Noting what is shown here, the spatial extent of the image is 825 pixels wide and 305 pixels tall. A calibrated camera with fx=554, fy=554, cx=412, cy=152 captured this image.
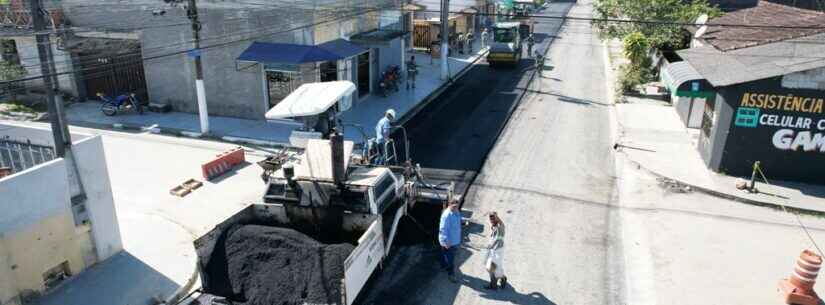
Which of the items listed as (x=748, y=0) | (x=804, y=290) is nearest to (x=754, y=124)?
(x=804, y=290)

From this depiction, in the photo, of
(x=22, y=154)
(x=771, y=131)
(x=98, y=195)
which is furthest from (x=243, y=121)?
(x=771, y=131)

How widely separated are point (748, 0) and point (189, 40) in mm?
32709

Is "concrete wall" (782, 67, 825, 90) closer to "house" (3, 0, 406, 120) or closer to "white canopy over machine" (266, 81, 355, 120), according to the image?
"white canopy over machine" (266, 81, 355, 120)

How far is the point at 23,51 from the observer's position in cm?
2516

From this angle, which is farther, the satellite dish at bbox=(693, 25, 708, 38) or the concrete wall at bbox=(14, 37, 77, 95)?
the concrete wall at bbox=(14, 37, 77, 95)

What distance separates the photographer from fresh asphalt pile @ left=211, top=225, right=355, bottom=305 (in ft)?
27.2

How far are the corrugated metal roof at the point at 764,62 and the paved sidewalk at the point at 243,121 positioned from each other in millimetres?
11222

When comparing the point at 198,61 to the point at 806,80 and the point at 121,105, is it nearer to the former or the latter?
the point at 121,105

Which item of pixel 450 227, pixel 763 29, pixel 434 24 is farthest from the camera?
pixel 434 24

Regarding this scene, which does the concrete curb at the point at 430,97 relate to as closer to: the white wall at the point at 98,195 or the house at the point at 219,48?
the house at the point at 219,48

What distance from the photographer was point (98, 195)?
11.1m

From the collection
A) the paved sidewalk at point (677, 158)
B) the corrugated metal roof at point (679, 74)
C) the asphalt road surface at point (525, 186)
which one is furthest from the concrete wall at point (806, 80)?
the asphalt road surface at point (525, 186)

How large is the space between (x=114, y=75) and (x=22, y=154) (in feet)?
48.8

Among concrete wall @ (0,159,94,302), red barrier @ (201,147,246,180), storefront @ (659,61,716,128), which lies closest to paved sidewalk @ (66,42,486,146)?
red barrier @ (201,147,246,180)
